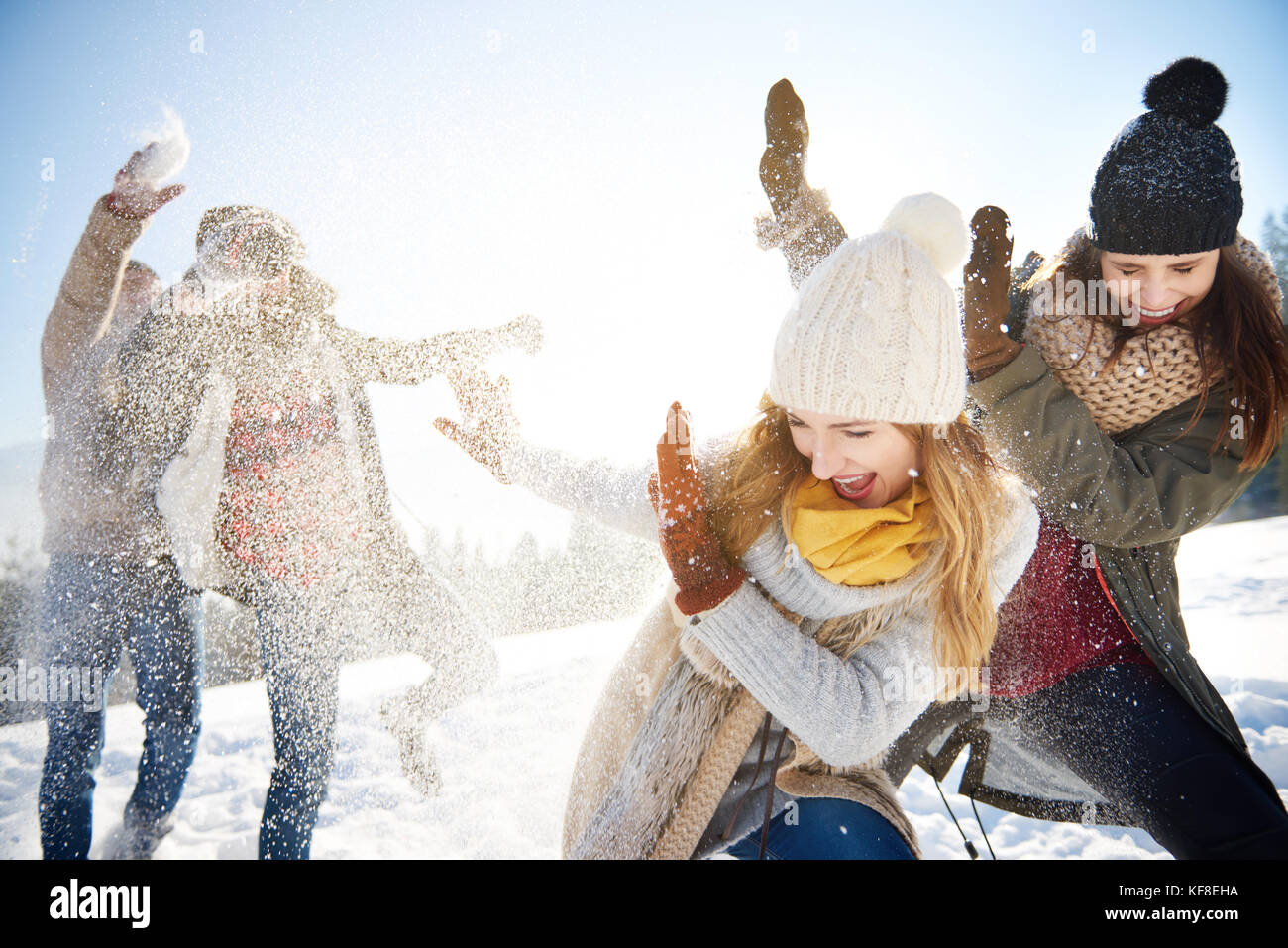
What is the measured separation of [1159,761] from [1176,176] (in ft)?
4.44

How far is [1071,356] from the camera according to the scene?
5.21ft

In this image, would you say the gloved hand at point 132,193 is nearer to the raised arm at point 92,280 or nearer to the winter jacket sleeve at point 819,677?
the raised arm at point 92,280

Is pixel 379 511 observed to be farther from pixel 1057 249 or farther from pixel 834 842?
pixel 1057 249

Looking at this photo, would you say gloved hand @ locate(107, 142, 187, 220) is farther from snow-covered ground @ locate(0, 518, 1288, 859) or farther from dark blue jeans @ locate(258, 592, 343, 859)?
snow-covered ground @ locate(0, 518, 1288, 859)

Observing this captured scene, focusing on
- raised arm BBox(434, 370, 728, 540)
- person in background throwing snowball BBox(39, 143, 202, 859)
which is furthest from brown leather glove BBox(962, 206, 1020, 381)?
person in background throwing snowball BBox(39, 143, 202, 859)

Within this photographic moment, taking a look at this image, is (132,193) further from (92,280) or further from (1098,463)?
(1098,463)

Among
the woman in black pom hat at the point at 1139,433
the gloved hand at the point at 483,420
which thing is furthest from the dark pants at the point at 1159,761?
the gloved hand at the point at 483,420

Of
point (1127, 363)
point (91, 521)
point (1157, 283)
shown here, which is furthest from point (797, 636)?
point (91, 521)

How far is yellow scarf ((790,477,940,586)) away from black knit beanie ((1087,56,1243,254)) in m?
0.83

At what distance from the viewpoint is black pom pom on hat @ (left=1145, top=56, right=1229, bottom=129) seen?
4.88ft

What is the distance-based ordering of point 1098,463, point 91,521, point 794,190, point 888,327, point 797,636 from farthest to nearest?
point 91,521, point 794,190, point 1098,463, point 797,636, point 888,327

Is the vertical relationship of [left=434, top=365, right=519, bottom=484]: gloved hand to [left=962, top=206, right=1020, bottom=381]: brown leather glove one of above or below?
below

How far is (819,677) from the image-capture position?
4.36 ft
